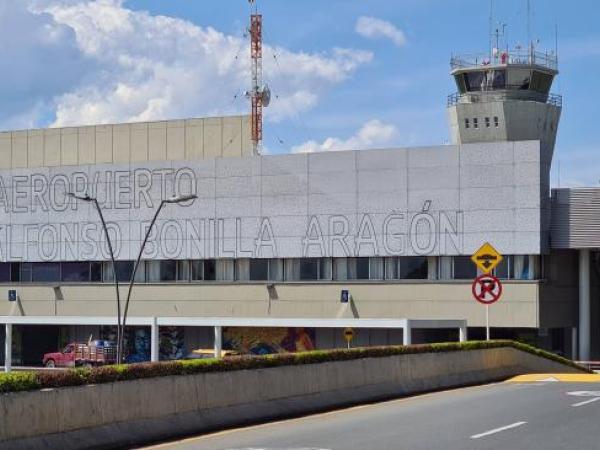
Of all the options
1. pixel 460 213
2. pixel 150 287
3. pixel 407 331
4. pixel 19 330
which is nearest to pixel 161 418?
pixel 407 331

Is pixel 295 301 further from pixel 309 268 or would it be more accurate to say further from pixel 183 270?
pixel 183 270

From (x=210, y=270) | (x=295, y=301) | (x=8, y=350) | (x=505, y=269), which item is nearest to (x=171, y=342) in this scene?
(x=210, y=270)

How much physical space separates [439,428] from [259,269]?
4382 cm

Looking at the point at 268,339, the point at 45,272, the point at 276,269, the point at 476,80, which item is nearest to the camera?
the point at 276,269

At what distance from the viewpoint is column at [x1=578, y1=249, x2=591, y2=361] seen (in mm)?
58719

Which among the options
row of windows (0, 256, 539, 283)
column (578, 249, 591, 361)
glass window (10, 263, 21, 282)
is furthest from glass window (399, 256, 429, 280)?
glass window (10, 263, 21, 282)

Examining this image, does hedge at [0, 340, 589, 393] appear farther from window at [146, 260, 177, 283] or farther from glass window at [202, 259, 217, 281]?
window at [146, 260, 177, 283]

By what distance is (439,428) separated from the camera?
1839 centimetres

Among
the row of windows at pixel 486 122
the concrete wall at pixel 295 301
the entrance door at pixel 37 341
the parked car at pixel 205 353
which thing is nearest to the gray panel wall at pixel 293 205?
the concrete wall at pixel 295 301

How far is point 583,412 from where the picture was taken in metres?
20.9

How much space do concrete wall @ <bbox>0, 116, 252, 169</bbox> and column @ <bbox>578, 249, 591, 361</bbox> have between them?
68.6 feet

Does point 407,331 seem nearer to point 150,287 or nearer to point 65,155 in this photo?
point 150,287

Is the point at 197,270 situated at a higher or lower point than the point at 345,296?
higher

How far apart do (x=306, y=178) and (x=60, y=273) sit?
16978 millimetres
